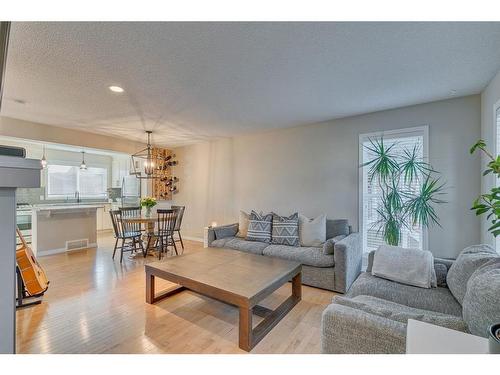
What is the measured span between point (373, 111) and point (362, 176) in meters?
0.99

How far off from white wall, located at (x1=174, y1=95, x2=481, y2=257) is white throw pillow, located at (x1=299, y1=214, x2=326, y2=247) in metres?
0.46

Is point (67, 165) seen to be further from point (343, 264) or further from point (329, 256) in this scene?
point (343, 264)

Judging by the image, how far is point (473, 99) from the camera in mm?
2932

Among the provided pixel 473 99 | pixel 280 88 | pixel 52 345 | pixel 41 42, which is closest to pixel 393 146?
pixel 473 99

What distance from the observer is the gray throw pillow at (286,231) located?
3.67 metres

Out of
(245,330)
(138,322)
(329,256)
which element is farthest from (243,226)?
(245,330)

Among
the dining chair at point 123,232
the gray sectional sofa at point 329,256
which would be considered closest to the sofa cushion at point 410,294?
the gray sectional sofa at point 329,256

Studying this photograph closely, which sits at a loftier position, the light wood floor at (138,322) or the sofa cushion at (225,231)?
the sofa cushion at (225,231)

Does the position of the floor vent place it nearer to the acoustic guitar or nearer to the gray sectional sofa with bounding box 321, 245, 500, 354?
the acoustic guitar

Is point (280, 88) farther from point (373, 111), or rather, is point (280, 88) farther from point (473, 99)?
point (473, 99)

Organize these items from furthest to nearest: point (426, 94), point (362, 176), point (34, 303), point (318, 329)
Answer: point (362, 176) → point (426, 94) → point (34, 303) → point (318, 329)

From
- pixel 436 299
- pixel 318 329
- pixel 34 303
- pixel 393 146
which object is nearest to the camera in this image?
pixel 436 299

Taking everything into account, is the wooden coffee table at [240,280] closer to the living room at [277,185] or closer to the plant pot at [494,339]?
the living room at [277,185]

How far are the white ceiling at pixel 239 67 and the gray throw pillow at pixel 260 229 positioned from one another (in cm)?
178
